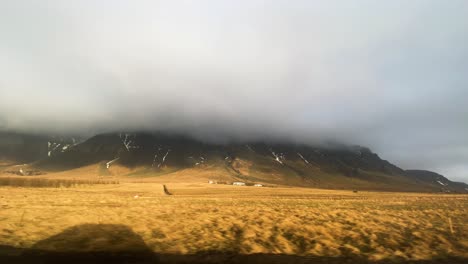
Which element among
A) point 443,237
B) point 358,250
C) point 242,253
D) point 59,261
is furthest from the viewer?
point 443,237

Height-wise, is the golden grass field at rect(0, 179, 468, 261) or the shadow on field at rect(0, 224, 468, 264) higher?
the golden grass field at rect(0, 179, 468, 261)

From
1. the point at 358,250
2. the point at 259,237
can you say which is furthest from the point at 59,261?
the point at 358,250

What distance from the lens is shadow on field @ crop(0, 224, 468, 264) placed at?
15.1 meters

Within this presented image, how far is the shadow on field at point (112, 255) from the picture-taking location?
595 inches

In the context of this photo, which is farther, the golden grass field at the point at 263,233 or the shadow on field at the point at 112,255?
the golden grass field at the point at 263,233

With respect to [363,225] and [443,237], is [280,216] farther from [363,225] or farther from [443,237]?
[443,237]

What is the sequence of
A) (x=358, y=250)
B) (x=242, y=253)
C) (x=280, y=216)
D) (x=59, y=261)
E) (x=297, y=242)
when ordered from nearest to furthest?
(x=59, y=261)
(x=242, y=253)
(x=358, y=250)
(x=297, y=242)
(x=280, y=216)

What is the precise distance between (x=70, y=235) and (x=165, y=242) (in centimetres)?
525

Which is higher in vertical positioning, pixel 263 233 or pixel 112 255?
pixel 263 233

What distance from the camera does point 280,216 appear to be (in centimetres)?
2795

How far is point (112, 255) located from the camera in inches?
629

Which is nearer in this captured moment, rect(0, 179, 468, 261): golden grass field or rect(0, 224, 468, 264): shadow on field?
rect(0, 224, 468, 264): shadow on field

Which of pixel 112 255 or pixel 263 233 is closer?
pixel 112 255

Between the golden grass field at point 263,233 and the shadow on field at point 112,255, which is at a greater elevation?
the golden grass field at point 263,233
